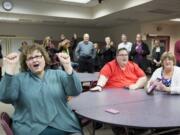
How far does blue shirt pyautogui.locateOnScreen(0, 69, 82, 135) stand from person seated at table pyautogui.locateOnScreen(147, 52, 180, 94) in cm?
115

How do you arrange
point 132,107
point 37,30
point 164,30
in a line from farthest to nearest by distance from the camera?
point 37,30 → point 164,30 → point 132,107

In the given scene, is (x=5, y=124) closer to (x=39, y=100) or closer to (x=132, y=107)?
(x=39, y=100)

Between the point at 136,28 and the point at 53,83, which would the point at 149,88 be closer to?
the point at 53,83

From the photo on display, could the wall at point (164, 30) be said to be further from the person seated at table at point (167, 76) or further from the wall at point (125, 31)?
the person seated at table at point (167, 76)

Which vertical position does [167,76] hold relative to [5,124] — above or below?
above

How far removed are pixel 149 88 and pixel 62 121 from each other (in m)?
1.18

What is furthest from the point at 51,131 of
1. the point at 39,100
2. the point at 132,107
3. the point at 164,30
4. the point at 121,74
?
the point at 164,30

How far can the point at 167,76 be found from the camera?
2.94m

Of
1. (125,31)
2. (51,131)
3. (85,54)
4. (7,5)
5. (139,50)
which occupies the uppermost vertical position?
(7,5)

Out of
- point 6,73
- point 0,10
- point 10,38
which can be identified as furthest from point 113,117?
point 10,38

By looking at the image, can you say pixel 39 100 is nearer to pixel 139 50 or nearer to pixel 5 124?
pixel 5 124

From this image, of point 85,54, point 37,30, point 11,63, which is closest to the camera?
point 11,63

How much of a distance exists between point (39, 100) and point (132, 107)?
768 millimetres

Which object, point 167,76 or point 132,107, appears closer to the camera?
point 132,107
